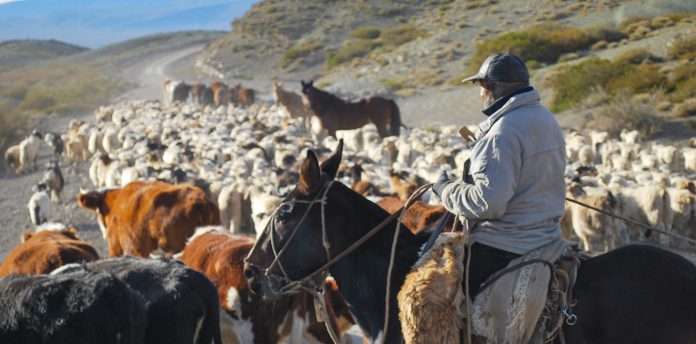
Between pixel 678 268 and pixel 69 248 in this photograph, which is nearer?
pixel 678 268

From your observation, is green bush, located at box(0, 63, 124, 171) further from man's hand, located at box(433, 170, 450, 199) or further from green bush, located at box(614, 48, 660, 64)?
man's hand, located at box(433, 170, 450, 199)

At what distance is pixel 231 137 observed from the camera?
23203 millimetres

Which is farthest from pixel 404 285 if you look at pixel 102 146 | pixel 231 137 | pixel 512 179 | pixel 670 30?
pixel 670 30

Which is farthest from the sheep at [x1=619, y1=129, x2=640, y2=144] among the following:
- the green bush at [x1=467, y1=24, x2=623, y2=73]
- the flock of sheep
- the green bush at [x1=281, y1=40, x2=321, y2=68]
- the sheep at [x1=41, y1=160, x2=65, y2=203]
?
the green bush at [x1=281, y1=40, x2=321, y2=68]

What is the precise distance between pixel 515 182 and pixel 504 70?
2.02 feet

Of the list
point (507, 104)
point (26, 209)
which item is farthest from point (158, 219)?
point (26, 209)

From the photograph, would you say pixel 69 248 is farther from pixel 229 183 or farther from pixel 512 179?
pixel 229 183

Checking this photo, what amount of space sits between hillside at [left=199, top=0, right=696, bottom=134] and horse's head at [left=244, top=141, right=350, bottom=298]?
23969 mm

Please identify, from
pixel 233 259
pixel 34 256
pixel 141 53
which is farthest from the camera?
pixel 141 53

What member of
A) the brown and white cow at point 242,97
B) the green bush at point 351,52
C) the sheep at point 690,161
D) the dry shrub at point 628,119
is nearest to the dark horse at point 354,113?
the dry shrub at point 628,119

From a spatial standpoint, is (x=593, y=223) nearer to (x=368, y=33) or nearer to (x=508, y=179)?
(x=508, y=179)

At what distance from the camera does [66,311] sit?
3.98 metres

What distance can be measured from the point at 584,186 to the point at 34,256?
28.8 ft

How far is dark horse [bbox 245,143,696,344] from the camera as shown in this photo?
156 inches
